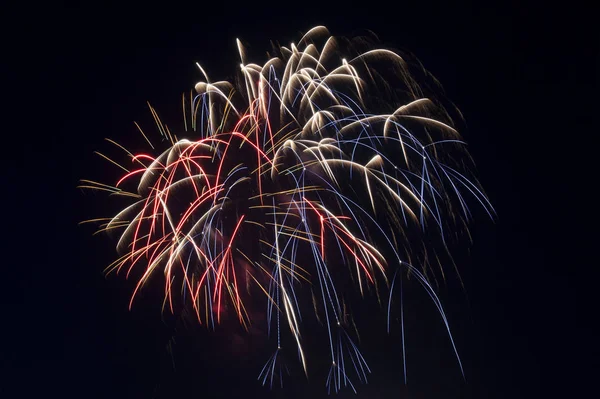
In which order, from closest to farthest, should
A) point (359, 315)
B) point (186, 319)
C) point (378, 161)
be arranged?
1. point (378, 161)
2. point (359, 315)
3. point (186, 319)

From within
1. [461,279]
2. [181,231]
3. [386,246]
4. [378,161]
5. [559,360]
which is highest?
[378,161]

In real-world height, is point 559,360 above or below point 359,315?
below

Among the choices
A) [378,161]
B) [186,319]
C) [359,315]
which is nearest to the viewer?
[378,161]

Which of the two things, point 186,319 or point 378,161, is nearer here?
Answer: point 378,161

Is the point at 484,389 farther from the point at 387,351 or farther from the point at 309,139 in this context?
the point at 309,139

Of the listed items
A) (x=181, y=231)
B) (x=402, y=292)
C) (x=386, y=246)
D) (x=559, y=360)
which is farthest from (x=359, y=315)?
(x=559, y=360)

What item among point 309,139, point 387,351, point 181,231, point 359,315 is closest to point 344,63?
point 309,139
